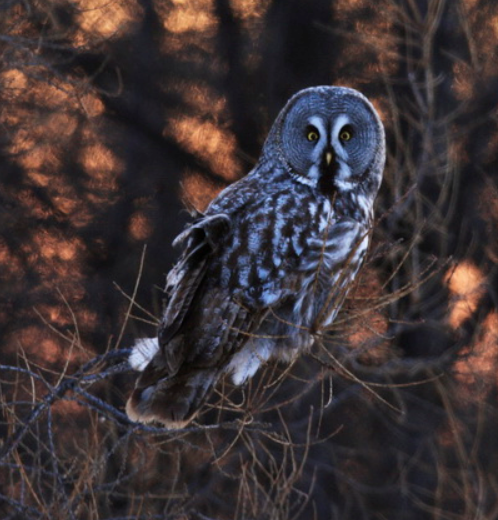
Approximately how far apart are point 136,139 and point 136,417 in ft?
19.9

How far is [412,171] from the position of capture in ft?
19.9

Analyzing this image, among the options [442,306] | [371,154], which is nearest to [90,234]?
[442,306]

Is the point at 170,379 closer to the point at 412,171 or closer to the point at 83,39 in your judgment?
the point at 412,171

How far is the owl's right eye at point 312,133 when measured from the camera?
4379mm

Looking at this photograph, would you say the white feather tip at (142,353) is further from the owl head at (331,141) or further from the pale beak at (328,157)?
the pale beak at (328,157)

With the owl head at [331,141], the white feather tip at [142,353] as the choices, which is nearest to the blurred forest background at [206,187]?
the owl head at [331,141]

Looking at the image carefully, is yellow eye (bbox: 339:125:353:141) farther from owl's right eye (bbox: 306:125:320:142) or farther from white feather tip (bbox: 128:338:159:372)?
white feather tip (bbox: 128:338:159:372)

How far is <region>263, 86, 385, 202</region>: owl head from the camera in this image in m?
4.28

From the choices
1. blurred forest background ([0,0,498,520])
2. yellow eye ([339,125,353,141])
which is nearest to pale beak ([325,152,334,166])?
yellow eye ([339,125,353,141])

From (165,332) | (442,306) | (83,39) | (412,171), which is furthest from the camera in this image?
(83,39)

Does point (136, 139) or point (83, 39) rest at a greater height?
point (83, 39)

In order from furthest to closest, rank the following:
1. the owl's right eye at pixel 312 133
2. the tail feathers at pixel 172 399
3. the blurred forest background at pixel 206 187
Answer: the blurred forest background at pixel 206 187 → the owl's right eye at pixel 312 133 → the tail feathers at pixel 172 399

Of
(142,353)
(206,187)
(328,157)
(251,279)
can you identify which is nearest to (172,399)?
(142,353)

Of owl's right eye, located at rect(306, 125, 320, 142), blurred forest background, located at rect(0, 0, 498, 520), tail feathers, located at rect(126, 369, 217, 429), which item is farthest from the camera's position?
blurred forest background, located at rect(0, 0, 498, 520)
